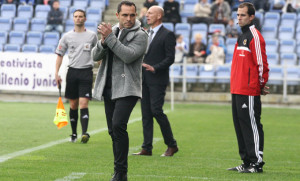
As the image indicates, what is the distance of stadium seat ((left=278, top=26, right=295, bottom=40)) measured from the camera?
82.4 feet

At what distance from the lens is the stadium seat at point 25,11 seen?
28745 mm

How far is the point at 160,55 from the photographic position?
10.0 metres

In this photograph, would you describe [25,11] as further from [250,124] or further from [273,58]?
[250,124]

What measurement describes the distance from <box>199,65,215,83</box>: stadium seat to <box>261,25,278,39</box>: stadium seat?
2.87 m

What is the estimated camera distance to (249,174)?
813cm

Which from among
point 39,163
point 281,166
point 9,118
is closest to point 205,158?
point 281,166

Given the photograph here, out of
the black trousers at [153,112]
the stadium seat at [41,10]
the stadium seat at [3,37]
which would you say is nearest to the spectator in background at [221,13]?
the stadium seat at [41,10]

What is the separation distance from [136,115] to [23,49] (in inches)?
362

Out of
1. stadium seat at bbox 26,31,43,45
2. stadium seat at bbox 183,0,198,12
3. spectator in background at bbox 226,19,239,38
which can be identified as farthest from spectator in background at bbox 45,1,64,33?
spectator in background at bbox 226,19,239,38

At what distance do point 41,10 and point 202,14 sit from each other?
22.0 ft

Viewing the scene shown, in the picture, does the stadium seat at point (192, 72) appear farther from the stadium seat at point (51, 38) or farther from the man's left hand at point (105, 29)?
the man's left hand at point (105, 29)

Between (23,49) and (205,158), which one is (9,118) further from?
(23,49)

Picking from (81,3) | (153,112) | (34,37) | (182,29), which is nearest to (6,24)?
(34,37)

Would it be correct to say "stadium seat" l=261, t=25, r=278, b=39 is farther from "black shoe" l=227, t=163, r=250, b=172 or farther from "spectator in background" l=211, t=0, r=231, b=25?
"black shoe" l=227, t=163, r=250, b=172
